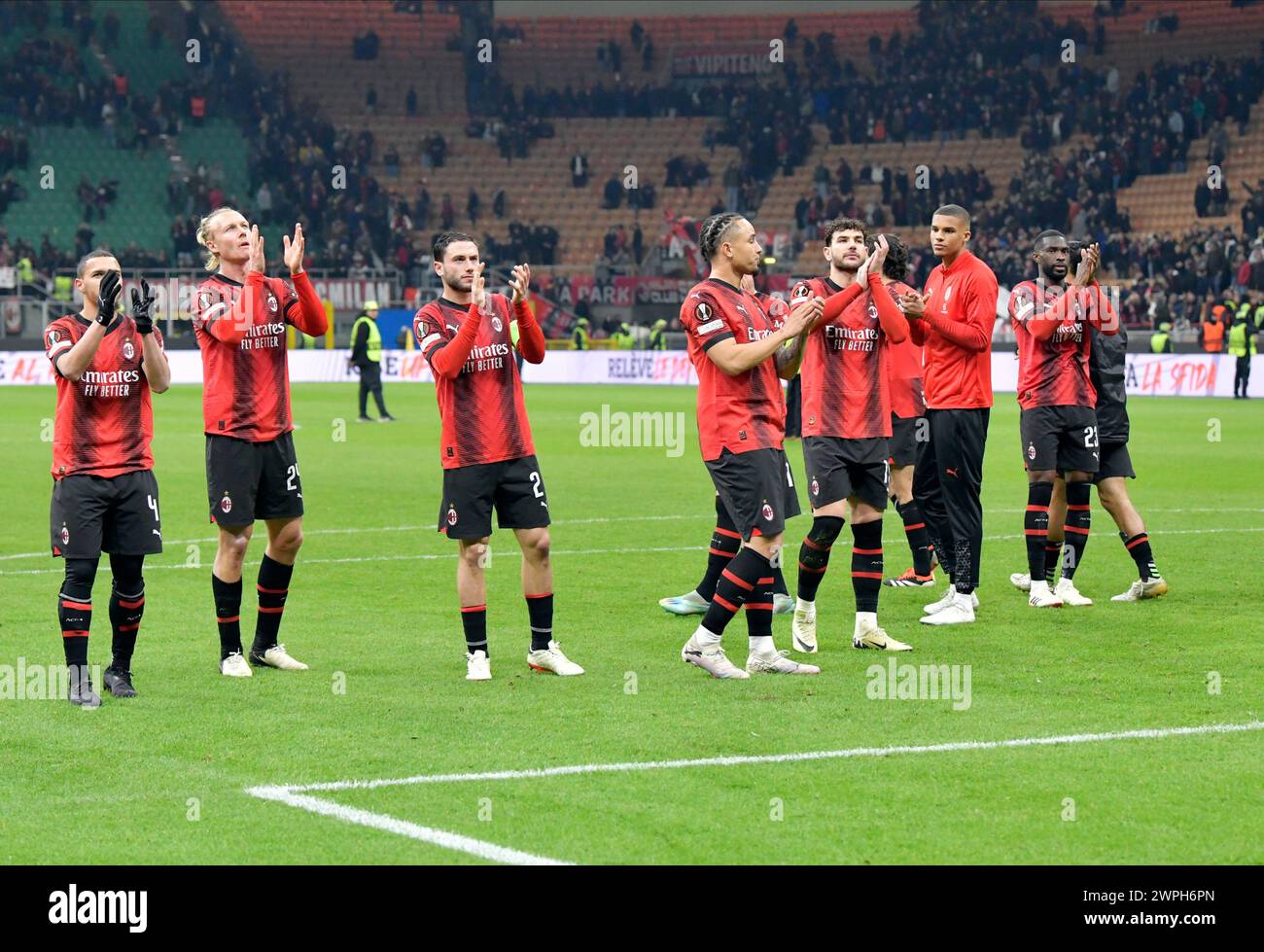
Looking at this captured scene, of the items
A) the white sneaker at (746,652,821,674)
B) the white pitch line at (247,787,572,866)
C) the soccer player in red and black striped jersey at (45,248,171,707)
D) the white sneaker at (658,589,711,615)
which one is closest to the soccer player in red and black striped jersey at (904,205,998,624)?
the white sneaker at (658,589,711,615)

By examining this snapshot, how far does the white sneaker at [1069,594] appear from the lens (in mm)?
11328

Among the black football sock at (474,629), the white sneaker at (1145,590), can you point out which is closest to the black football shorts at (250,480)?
the black football sock at (474,629)

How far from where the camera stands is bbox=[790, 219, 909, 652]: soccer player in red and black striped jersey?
9773mm

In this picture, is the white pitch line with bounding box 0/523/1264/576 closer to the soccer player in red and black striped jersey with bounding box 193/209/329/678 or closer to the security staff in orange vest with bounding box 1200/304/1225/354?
the soccer player in red and black striped jersey with bounding box 193/209/329/678

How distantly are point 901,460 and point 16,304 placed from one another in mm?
38075

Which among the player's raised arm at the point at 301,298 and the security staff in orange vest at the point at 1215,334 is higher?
the player's raised arm at the point at 301,298

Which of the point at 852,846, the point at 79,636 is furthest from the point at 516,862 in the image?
the point at 79,636

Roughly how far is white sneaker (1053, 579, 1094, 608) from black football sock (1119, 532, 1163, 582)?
0.43m

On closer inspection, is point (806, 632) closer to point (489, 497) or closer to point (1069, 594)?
point (489, 497)

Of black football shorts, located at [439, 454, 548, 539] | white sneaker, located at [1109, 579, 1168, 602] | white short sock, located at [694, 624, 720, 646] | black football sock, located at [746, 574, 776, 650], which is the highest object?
black football shorts, located at [439, 454, 548, 539]

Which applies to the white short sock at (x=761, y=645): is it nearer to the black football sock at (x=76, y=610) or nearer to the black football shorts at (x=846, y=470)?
the black football shorts at (x=846, y=470)

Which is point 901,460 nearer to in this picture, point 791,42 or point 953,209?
point 953,209

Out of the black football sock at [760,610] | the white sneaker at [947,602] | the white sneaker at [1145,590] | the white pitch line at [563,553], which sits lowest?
the white pitch line at [563,553]

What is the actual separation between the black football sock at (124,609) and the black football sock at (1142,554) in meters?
6.29
